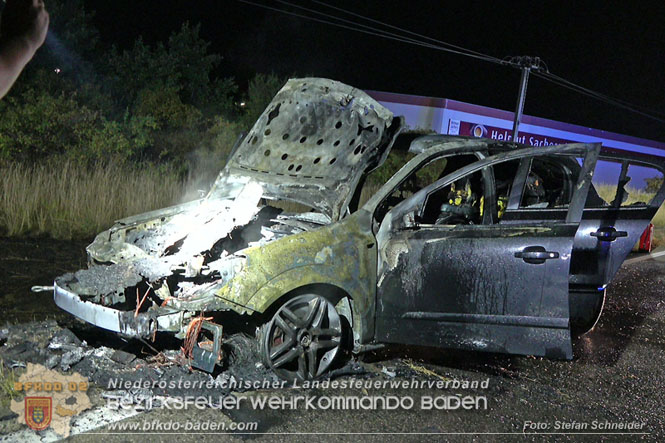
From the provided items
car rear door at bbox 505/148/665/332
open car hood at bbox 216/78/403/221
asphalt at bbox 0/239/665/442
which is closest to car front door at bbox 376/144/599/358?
asphalt at bbox 0/239/665/442

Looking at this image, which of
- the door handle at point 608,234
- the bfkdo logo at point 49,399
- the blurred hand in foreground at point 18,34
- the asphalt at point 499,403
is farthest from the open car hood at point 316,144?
the blurred hand in foreground at point 18,34

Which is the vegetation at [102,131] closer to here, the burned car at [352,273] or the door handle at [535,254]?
the burned car at [352,273]

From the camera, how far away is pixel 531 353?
4078 mm

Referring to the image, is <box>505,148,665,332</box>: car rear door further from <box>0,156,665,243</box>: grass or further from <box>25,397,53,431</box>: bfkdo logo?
<box>0,156,665,243</box>: grass

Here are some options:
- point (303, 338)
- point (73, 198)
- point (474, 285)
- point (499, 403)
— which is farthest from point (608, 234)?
point (73, 198)

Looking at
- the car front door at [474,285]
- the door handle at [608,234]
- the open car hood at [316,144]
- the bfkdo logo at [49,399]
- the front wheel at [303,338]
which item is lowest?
the bfkdo logo at [49,399]

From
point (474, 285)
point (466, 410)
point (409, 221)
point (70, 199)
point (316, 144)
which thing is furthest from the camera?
point (70, 199)

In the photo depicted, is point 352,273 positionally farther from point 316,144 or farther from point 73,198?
point 73,198

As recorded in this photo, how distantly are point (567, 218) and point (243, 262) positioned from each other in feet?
8.07

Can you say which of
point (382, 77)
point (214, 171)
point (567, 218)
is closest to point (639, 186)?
point (382, 77)

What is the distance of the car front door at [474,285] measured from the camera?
4.06 metres

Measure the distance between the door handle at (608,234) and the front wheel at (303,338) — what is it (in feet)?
9.17

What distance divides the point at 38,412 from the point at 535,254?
137 inches

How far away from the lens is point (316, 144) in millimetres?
5395
